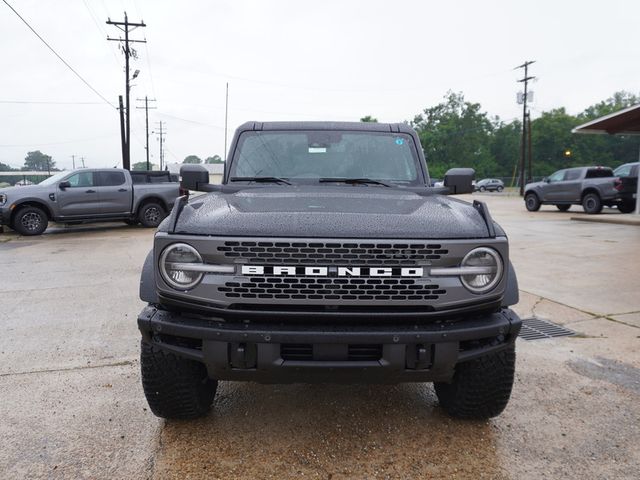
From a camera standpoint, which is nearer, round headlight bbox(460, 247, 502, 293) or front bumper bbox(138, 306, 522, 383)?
front bumper bbox(138, 306, 522, 383)

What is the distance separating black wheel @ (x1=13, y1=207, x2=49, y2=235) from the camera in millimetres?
12180

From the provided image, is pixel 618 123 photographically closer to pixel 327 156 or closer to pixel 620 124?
pixel 620 124

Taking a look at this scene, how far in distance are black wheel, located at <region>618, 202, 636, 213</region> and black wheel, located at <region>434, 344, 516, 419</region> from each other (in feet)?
59.5

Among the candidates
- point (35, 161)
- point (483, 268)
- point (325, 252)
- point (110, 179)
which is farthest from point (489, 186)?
point (35, 161)

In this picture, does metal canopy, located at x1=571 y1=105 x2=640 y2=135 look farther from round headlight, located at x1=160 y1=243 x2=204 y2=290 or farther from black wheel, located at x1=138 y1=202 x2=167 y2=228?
round headlight, located at x1=160 y1=243 x2=204 y2=290

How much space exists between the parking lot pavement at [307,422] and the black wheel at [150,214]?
9412mm

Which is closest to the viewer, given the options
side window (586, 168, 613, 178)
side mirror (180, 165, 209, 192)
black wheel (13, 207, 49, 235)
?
side mirror (180, 165, 209, 192)

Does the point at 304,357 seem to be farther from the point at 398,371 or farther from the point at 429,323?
the point at 429,323

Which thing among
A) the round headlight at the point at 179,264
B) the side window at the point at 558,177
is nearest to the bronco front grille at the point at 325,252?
the round headlight at the point at 179,264

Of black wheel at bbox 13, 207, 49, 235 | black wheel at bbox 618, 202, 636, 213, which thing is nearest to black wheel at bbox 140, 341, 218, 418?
black wheel at bbox 13, 207, 49, 235

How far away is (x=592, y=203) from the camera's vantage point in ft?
58.0

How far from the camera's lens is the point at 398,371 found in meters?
2.17

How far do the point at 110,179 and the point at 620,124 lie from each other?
1705cm

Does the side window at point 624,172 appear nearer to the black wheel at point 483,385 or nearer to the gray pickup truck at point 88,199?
the gray pickup truck at point 88,199
